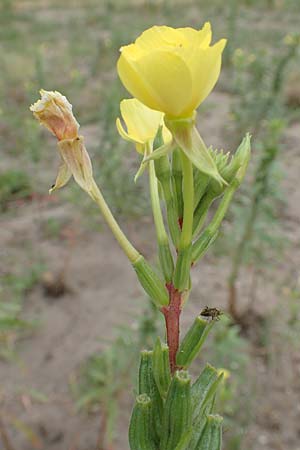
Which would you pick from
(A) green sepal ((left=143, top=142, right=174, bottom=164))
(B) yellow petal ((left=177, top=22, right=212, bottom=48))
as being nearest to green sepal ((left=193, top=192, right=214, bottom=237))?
(A) green sepal ((left=143, top=142, right=174, bottom=164))

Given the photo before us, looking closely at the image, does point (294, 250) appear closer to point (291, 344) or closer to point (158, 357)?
→ point (291, 344)

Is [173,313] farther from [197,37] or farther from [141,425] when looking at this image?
[197,37]

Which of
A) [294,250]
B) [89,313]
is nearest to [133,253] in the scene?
[89,313]

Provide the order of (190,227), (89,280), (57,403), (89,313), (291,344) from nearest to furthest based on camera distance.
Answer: (190,227)
(57,403)
(291,344)
(89,313)
(89,280)

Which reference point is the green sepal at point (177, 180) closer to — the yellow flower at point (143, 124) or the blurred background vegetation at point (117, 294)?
the yellow flower at point (143, 124)

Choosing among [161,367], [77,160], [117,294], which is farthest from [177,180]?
[117,294]

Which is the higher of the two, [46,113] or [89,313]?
[46,113]

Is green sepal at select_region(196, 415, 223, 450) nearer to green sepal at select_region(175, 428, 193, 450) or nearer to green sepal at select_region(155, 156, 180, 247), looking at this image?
green sepal at select_region(175, 428, 193, 450)
